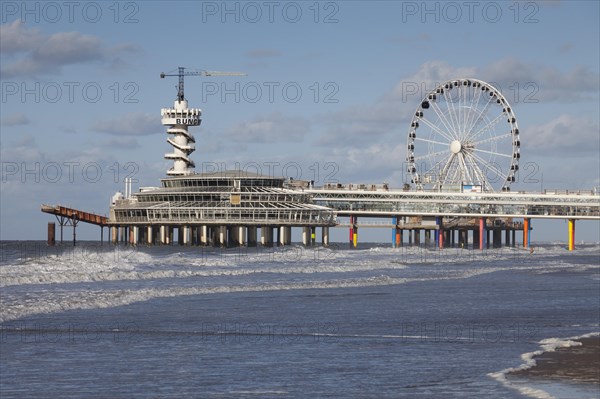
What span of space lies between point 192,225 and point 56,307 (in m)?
97.6

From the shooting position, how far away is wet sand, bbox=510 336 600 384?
59.8ft

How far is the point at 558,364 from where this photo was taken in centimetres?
1972

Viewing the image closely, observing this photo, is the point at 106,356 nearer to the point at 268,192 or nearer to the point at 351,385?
the point at 351,385

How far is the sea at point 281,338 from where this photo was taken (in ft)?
56.5

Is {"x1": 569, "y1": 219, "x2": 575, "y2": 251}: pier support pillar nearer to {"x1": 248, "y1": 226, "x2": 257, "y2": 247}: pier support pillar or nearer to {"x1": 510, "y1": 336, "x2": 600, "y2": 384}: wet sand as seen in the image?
{"x1": 248, "y1": 226, "x2": 257, "y2": 247}: pier support pillar

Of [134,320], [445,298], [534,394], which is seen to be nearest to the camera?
[534,394]

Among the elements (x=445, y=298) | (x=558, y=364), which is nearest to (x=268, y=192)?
(x=445, y=298)

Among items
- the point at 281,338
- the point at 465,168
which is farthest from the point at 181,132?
the point at 281,338

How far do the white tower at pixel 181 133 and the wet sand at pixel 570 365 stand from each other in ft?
410

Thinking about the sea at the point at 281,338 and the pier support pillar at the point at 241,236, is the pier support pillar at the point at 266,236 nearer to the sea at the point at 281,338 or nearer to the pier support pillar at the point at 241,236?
the pier support pillar at the point at 241,236

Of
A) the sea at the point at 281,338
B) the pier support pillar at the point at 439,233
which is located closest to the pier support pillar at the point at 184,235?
the pier support pillar at the point at 439,233

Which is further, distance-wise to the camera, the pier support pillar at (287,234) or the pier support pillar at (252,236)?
the pier support pillar at (252,236)

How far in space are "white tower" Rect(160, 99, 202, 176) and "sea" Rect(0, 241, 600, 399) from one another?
331 ft

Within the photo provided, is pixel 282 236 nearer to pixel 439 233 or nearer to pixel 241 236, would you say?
pixel 241 236
